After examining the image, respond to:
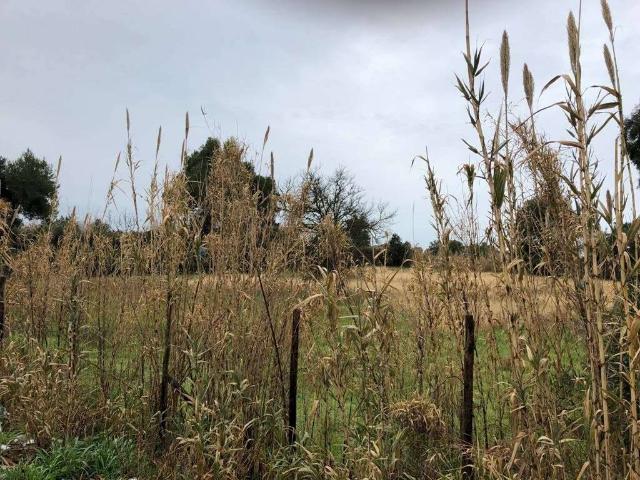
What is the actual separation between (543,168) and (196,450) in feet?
7.25

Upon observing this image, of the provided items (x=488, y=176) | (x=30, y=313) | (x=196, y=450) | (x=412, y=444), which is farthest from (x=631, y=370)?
(x=30, y=313)

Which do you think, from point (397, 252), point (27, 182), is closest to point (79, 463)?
point (397, 252)

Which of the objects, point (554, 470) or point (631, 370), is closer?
point (631, 370)

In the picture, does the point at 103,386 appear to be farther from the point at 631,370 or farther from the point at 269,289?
the point at 631,370

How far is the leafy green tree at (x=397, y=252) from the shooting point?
4.46 meters

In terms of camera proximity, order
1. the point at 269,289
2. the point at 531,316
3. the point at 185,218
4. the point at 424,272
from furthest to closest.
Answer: the point at 185,218 < the point at 269,289 < the point at 424,272 < the point at 531,316

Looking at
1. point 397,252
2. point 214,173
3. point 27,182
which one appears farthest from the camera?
point 27,182

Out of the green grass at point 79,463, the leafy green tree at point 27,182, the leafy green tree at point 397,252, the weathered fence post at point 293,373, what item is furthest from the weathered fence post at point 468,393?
the leafy green tree at point 27,182

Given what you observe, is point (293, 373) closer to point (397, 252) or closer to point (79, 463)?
point (79, 463)

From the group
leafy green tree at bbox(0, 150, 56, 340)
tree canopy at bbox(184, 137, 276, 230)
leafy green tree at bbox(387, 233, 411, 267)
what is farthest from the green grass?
leafy green tree at bbox(0, 150, 56, 340)

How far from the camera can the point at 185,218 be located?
12.8ft

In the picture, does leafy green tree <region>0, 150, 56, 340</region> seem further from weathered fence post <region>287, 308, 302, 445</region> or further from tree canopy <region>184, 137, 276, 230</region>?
weathered fence post <region>287, 308, 302, 445</region>

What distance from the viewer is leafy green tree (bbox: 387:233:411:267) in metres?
4.46

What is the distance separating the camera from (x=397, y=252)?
21.8 feet
